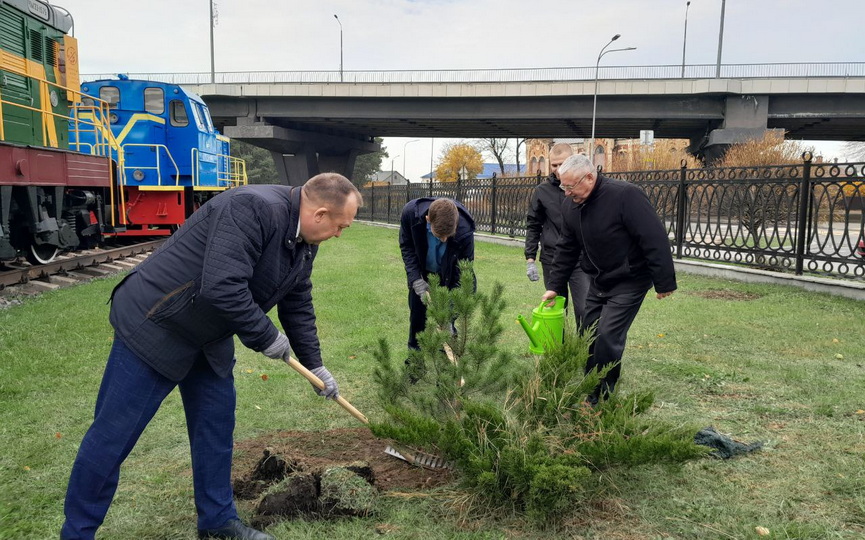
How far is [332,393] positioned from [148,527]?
1.06 m

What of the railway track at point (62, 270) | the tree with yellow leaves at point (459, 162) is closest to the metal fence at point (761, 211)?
the railway track at point (62, 270)

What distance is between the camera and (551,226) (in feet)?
19.0

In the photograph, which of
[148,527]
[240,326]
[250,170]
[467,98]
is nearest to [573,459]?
[240,326]

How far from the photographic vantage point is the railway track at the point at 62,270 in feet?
30.4

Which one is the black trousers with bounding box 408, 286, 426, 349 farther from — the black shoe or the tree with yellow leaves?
the tree with yellow leaves

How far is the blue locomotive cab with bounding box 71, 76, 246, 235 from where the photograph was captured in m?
14.4

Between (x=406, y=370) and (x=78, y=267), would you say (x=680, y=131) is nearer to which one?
(x=78, y=267)

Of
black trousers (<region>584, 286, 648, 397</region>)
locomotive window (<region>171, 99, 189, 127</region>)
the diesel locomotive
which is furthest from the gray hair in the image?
locomotive window (<region>171, 99, 189, 127</region>)

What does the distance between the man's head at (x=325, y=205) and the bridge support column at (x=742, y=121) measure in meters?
30.8

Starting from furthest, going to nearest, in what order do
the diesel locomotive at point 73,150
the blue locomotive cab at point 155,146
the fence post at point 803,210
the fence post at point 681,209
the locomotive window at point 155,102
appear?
the locomotive window at point 155,102 → the blue locomotive cab at point 155,146 → the fence post at point 681,209 → the fence post at point 803,210 → the diesel locomotive at point 73,150

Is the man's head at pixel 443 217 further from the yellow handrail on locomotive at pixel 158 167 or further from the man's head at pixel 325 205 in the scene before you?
the yellow handrail on locomotive at pixel 158 167

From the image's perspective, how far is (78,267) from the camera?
1136 centimetres

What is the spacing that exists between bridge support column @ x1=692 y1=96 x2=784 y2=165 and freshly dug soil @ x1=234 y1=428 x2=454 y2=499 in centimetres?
2988

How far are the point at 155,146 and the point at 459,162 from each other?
Result: 55023 mm
